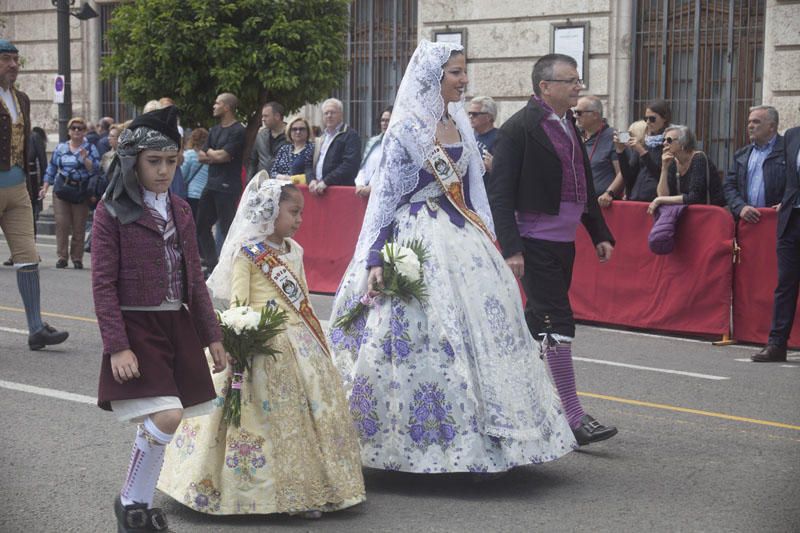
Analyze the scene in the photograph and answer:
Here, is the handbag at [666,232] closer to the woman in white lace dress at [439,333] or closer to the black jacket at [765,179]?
the black jacket at [765,179]

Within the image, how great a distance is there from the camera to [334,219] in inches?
516

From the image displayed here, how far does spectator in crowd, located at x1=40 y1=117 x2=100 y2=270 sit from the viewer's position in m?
15.2

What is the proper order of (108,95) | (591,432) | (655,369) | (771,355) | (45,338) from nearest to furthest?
(591,432), (655,369), (45,338), (771,355), (108,95)

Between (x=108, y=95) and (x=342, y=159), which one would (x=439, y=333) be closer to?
(x=342, y=159)

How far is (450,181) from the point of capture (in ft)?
19.9

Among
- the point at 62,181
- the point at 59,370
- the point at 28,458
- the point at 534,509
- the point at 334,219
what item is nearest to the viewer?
the point at 534,509

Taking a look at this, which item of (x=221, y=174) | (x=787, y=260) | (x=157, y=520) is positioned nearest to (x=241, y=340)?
(x=157, y=520)

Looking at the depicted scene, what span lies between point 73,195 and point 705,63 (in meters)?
8.50

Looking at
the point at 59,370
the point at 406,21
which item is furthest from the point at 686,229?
the point at 406,21

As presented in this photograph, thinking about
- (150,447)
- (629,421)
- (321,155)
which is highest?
(321,155)

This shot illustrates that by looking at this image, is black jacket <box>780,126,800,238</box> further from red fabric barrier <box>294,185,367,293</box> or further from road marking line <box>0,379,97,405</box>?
road marking line <box>0,379,97,405</box>

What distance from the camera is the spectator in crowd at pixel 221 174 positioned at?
1366 cm

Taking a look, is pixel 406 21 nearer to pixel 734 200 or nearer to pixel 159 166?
pixel 734 200

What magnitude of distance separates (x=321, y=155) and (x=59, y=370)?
17.6 ft
